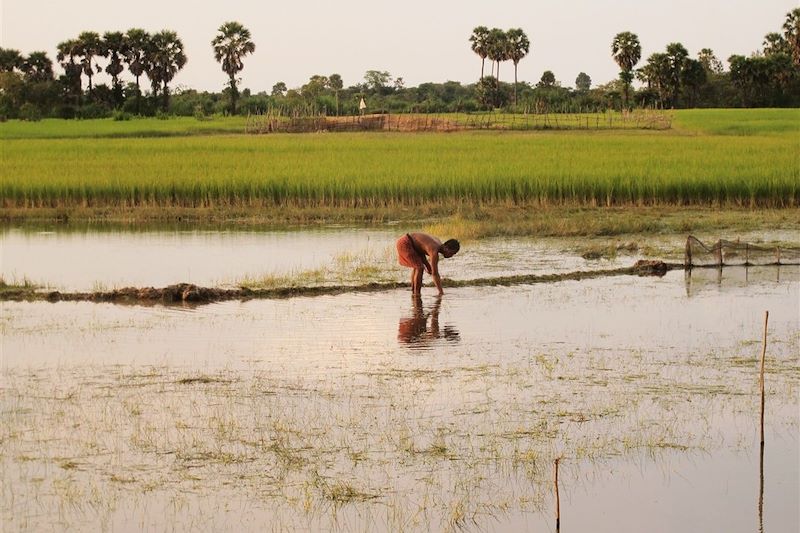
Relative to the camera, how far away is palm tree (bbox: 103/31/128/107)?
5494 centimetres

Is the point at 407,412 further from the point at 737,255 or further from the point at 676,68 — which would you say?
the point at 676,68

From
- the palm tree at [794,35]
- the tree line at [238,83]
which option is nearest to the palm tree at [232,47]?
the tree line at [238,83]

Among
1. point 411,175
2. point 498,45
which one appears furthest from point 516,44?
point 411,175

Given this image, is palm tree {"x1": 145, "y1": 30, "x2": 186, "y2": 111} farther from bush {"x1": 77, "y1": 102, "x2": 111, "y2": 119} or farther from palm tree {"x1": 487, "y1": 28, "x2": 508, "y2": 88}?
palm tree {"x1": 487, "y1": 28, "x2": 508, "y2": 88}

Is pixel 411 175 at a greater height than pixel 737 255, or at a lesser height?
greater

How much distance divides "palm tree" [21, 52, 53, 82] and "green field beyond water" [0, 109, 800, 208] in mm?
34941

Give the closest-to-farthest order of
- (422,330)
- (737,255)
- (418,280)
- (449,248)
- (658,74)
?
1. (422,330)
2. (449,248)
3. (418,280)
4. (737,255)
5. (658,74)

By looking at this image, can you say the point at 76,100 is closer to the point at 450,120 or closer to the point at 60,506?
the point at 450,120

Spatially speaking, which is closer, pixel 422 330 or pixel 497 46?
pixel 422 330

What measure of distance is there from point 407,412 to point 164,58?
50.7 meters

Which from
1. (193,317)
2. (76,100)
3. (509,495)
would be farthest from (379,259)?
(76,100)

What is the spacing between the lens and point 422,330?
8922mm

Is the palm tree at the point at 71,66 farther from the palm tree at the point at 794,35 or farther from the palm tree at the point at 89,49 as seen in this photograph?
the palm tree at the point at 794,35

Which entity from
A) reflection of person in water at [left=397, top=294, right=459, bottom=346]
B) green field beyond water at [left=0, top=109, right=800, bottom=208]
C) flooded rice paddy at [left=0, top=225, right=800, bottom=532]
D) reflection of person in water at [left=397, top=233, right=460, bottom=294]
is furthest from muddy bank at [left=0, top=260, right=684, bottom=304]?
green field beyond water at [left=0, top=109, right=800, bottom=208]
